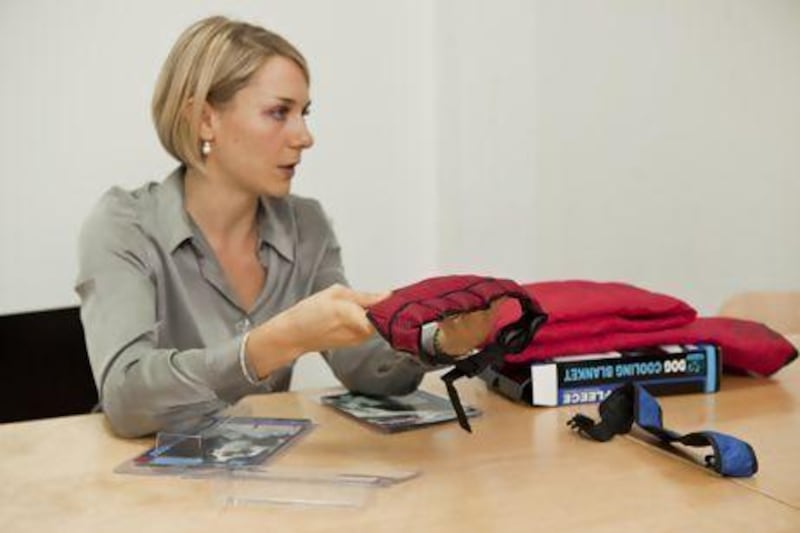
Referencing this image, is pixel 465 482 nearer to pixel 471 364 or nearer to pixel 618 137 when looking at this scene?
pixel 471 364

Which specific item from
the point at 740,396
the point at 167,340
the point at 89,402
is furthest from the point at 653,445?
the point at 89,402

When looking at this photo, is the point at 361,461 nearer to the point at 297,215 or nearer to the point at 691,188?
the point at 297,215

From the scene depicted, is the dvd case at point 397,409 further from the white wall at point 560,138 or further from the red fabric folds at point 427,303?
the white wall at point 560,138

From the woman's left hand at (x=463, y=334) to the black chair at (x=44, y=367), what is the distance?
0.93 meters

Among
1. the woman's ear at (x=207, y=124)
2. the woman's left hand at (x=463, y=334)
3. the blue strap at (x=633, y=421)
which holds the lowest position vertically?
the blue strap at (x=633, y=421)

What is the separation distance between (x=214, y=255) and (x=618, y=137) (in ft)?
4.74

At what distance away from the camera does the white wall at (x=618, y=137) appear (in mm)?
2566

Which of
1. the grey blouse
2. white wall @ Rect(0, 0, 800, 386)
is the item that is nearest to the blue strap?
the grey blouse

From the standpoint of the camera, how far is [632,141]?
103 inches

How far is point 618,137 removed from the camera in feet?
8.57

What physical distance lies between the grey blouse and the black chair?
35 cm

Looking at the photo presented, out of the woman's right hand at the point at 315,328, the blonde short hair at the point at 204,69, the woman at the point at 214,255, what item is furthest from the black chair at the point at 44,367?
the woman's right hand at the point at 315,328

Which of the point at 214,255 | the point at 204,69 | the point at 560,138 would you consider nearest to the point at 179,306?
the point at 214,255

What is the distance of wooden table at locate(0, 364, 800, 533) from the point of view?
91cm
